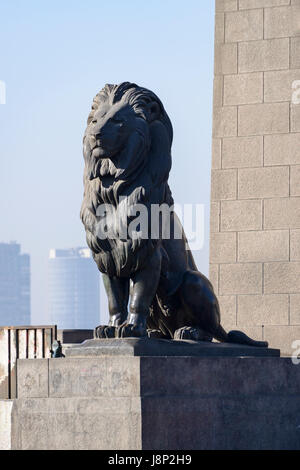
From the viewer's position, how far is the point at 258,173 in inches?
595

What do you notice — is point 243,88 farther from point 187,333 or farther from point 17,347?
point 187,333

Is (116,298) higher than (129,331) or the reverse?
higher

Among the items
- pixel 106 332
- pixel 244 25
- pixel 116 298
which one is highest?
pixel 244 25

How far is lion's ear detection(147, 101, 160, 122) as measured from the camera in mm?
11484

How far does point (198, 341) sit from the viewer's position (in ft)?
37.9

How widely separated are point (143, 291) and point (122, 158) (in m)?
1.13

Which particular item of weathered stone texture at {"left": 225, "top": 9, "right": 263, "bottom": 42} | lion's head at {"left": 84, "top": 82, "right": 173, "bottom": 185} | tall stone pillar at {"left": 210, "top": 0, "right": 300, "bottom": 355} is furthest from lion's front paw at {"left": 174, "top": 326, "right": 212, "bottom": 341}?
weathered stone texture at {"left": 225, "top": 9, "right": 263, "bottom": 42}

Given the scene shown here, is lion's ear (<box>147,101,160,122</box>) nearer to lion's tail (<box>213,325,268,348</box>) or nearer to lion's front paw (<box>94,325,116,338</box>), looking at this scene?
lion's front paw (<box>94,325,116,338</box>)

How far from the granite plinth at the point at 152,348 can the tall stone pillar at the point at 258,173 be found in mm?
3289

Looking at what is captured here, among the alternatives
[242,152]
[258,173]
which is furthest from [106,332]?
[242,152]

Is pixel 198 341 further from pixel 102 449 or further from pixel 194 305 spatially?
pixel 102 449

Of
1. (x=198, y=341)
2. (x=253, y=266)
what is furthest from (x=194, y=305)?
(x=253, y=266)

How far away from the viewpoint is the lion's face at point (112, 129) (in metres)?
11.2

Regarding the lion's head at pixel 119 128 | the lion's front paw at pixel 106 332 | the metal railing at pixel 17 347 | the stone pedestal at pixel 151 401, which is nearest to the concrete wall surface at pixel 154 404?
the stone pedestal at pixel 151 401
